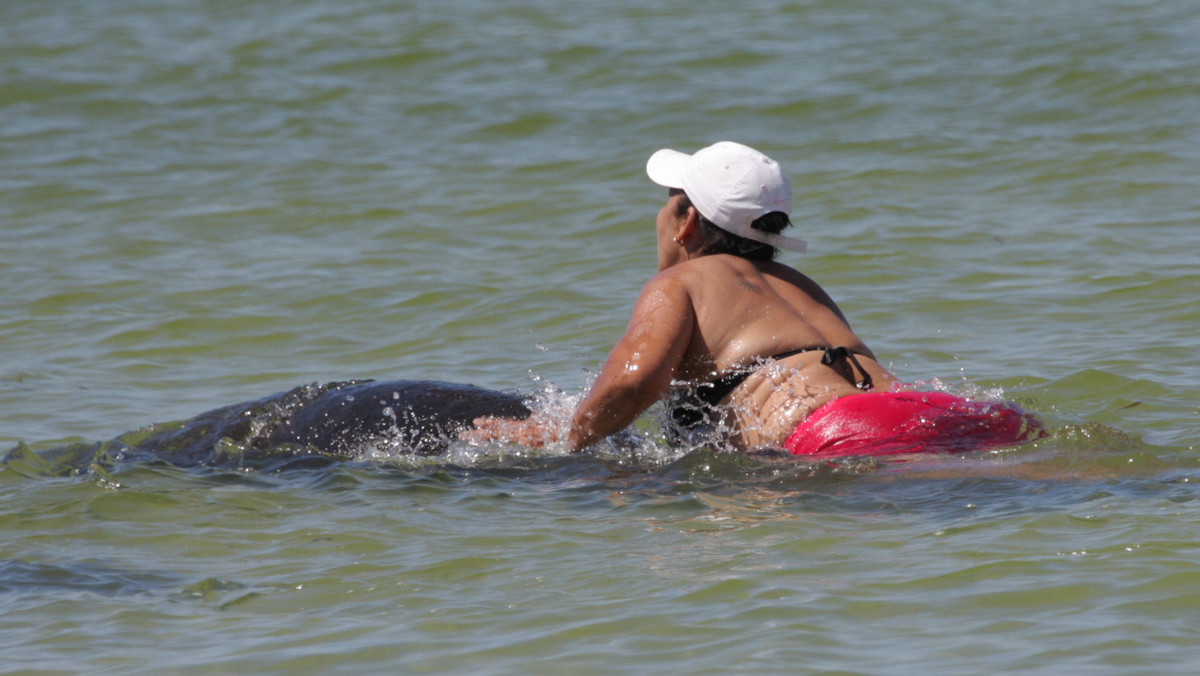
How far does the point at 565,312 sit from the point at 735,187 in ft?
10.9

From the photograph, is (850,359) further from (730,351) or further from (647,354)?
(647,354)

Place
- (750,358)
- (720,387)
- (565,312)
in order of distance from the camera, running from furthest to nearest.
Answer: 1. (565,312)
2. (720,387)
3. (750,358)

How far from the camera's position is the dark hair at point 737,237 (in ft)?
15.7

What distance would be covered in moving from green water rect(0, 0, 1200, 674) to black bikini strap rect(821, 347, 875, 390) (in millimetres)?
363

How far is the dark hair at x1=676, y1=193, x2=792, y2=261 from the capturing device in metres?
4.77

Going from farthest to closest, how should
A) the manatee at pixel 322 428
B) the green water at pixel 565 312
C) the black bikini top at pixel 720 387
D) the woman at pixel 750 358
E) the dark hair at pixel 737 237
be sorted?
the manatee at pixel 322 428
the dark hair at pixel 737 237
the black bikini top at pixel 720 387
the woman at pixel 750 358
the green water at pixel 565 312

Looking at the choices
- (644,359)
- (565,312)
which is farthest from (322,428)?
(565,312)

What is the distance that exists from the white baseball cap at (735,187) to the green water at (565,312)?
81 cm

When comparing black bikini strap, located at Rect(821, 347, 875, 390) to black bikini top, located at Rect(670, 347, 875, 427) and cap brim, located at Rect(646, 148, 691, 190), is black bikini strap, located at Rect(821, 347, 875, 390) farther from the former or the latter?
cap brim, located at Rect(646, 148, 691, 190)

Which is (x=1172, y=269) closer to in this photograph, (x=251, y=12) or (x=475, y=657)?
(x=475, y=657)

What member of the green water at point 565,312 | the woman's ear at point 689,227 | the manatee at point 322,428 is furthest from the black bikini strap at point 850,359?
the manatee at point 322,428

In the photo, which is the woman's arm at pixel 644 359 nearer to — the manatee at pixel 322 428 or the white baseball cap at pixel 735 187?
the white baseball cap at pixel 735 187

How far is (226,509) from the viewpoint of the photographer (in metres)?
4.70

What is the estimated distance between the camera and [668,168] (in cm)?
488
